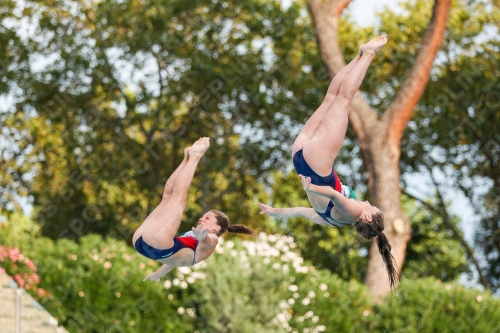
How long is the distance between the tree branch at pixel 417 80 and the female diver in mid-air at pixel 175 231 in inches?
356

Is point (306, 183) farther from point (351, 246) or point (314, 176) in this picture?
point (351, 246)

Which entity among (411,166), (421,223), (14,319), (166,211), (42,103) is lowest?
(421,223)

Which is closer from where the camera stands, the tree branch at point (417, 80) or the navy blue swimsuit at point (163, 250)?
the navy blue swimsuit at point (163, 250)

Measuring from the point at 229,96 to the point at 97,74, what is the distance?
3721 millimetres

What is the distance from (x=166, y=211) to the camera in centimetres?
679

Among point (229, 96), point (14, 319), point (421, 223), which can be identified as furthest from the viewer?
point (421, 223)

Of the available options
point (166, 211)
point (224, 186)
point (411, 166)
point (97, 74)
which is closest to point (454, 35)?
point (411, 166)

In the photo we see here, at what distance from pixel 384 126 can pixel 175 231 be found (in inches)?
368

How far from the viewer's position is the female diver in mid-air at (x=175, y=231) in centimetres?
670

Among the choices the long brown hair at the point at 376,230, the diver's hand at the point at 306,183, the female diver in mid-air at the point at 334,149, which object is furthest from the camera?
the long brown hair at the point at 376,230

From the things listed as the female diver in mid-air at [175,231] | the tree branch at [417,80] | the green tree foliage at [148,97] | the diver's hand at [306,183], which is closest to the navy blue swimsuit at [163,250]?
the female diver in mid-air at [175,231]

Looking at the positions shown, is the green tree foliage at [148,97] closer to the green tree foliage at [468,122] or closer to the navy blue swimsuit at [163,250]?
the green tree foliage at [468,122]

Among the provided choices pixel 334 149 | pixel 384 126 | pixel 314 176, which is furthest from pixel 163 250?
pixel 384 126

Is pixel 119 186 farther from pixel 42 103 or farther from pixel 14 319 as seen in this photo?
pixel 14 319
